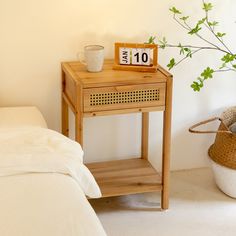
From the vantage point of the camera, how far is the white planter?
2.79m

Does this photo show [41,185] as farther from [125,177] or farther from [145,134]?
[145,134]

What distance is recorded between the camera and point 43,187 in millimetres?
1795

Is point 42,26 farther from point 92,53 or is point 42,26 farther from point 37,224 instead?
point 37,224

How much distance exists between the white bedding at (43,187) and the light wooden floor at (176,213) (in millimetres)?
599

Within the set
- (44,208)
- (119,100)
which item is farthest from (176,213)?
(44,208)

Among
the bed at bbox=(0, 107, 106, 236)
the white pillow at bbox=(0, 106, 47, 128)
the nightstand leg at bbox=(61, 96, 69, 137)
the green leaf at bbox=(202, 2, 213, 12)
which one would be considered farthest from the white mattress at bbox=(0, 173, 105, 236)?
the green leaf at bbox=(202, 2, 213, 12)

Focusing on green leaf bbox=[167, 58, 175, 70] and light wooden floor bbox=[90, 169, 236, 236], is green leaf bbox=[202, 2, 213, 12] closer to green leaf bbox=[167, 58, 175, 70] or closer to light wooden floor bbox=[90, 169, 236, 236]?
green leaf bbox=[167, 58, 175, 70]

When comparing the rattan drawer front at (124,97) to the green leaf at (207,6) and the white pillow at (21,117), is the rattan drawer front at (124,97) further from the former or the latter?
the green leaf at (207,6)

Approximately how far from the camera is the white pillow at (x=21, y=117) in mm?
2393

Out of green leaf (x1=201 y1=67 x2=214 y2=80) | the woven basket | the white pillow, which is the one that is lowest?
the woven basket

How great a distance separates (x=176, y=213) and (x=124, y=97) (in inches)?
26.3

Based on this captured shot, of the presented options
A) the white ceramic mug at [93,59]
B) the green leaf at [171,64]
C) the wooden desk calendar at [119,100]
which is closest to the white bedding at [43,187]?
the wooden desk calendar at [119,100]

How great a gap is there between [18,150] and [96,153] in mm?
987

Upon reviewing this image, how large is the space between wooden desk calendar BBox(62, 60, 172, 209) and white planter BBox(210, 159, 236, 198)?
32 centimetres
